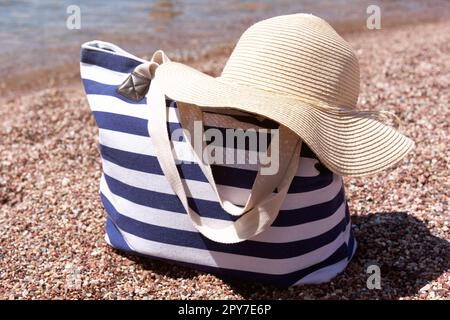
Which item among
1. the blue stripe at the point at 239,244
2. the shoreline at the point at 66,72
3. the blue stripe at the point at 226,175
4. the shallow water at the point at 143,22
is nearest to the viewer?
the blue stripe at the point at 226,175

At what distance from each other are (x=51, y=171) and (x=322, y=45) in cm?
198

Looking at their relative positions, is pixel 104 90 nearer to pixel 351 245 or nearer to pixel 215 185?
pixel 215 185

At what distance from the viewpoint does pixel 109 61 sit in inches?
106

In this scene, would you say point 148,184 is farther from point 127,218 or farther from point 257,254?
point 257,254

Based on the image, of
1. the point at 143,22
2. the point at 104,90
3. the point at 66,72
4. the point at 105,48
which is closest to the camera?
the point at 104,90

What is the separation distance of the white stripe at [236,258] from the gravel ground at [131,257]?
0.11 meters

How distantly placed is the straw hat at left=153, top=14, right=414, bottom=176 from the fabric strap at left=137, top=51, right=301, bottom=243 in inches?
2.9

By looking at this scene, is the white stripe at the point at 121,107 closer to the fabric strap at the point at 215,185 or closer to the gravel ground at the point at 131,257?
the fabric strap at the point at 215,185

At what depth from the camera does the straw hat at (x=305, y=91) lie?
2.36m

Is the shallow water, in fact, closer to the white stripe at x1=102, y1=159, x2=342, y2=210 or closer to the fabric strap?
the white stripe at x1=102, y1=159, x2=342, y2=210

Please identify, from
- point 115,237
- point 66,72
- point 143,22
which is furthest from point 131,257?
point 143,22

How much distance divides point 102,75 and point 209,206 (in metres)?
0.72

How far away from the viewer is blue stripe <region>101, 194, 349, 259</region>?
8.31 ft

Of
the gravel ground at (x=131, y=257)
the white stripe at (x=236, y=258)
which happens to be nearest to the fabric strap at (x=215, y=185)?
the white stripe at (x=236, y=258)
